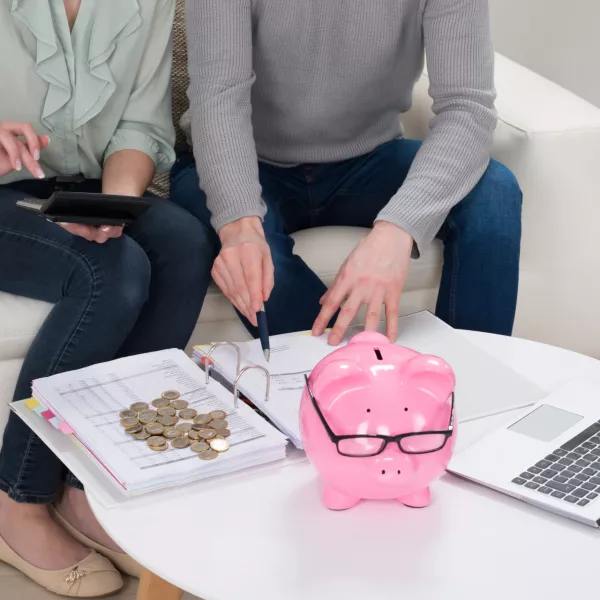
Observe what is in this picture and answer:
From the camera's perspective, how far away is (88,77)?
1.47m

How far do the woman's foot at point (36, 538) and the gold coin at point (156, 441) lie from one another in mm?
473

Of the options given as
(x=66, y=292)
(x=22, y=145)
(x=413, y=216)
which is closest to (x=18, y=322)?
(x=66, y=292)

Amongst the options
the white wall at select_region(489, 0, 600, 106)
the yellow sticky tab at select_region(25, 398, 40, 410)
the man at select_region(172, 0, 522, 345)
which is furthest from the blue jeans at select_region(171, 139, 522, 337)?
the white wall at select_region(489, 0, 600, 106)

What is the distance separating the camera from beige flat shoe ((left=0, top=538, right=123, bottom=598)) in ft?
4.23

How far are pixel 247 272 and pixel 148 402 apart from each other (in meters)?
0.30

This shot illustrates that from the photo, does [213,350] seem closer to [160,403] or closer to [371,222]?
[160,403]

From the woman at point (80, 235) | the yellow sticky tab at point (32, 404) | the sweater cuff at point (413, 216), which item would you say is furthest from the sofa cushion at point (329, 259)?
the yellow sticky tab at point (32, 404)

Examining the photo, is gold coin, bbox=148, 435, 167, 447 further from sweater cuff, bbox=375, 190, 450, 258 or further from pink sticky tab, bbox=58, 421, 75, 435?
sweater cuff, bbox=375, 190, 450, 258

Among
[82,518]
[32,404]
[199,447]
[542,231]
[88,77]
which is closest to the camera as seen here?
[199,447]

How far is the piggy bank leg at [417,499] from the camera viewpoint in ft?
2.86

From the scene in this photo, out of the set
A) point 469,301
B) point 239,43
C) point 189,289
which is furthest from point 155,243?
point 469,301

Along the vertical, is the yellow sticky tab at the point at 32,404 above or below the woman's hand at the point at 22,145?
below

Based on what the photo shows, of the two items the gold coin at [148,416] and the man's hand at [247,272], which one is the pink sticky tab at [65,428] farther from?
the man's hand at [247,272]

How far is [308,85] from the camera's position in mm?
1524
